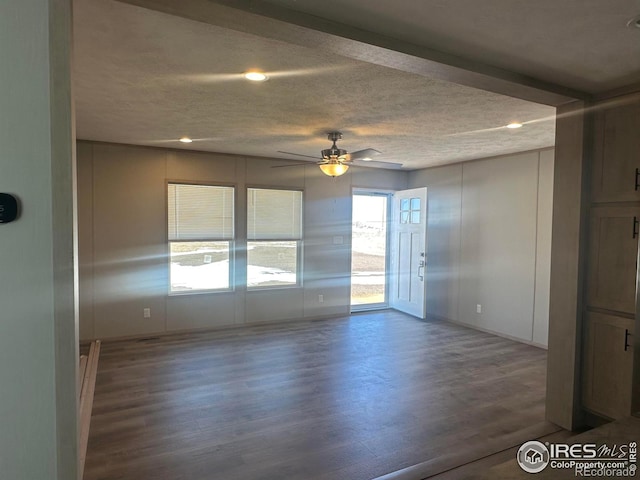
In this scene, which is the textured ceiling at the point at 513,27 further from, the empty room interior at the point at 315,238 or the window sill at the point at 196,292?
the window sill at the point at 196,292

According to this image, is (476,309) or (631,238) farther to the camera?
(476,309)

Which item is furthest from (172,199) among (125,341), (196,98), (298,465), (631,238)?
(631,238)

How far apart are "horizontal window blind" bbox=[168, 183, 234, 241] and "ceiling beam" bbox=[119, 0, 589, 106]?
13.1 feet

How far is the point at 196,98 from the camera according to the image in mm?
3240

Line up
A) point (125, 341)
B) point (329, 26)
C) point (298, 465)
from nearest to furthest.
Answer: point (329, 26)
point (298, 465)
point (125, 341)

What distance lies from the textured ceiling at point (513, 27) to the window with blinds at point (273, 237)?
4.18 m

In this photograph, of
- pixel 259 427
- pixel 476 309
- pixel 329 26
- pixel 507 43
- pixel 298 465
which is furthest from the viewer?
pixel 476 309

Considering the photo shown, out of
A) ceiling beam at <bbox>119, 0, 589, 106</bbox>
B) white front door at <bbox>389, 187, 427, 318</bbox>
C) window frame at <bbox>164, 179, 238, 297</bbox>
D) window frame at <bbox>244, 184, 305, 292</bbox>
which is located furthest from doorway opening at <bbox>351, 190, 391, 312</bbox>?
ceiling beam at <bbox>119, 0, 589, 106</bbox>

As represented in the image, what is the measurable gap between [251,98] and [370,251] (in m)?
4.58

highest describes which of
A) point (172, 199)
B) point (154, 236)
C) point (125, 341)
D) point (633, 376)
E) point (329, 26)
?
point (329, 26)

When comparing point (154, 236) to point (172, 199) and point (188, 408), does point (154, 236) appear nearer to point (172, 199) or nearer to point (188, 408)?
point (172, 199)

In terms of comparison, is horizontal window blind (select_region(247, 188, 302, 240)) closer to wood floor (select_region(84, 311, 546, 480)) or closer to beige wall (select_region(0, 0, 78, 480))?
wood floor (select_region(84, 311, 546, 480))

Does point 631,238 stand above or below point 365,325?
above

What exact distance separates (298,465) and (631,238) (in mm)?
2678
